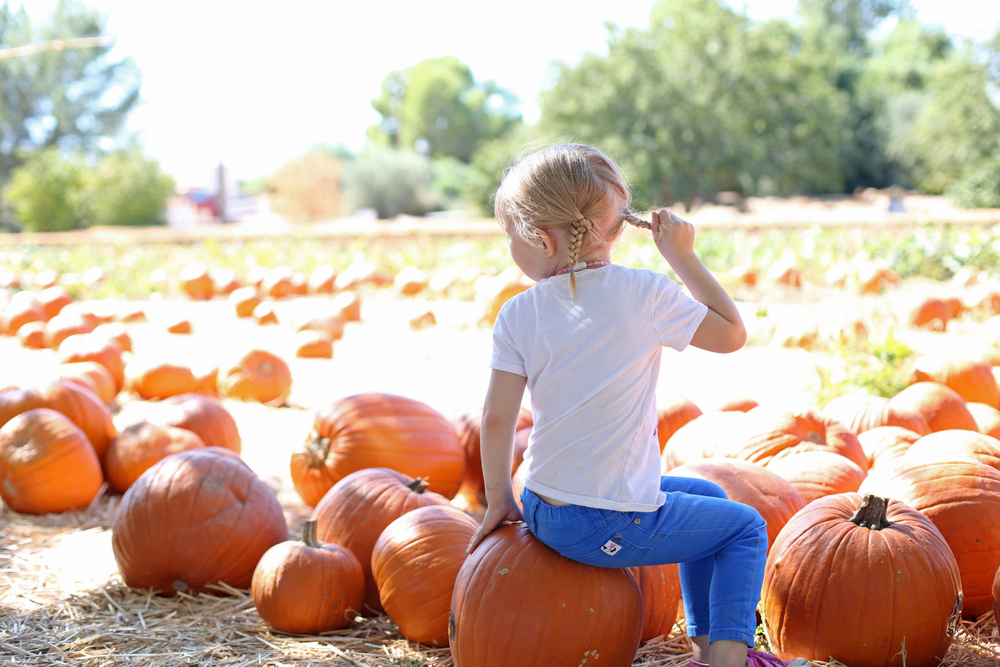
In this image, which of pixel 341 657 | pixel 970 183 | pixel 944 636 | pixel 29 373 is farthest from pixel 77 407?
pixel 970 183

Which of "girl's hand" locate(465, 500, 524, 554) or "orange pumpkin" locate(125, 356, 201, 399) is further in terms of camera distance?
"orange pumpkin" locate(125, 356, 201, 399)

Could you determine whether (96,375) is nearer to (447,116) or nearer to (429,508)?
(429,508)

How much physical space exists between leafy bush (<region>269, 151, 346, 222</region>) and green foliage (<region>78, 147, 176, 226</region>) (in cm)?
476

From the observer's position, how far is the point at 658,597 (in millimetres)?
2178

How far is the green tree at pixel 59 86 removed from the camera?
4134 centimetres

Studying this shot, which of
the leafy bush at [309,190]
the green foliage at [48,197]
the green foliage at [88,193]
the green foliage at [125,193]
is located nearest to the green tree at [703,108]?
the leafy bush at [309,190]

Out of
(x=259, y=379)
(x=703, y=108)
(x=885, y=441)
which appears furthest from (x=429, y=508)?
(x=703, y=108)

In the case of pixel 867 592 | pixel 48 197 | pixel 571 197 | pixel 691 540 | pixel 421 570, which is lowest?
pixel 421 570

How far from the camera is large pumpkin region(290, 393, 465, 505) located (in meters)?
3.24

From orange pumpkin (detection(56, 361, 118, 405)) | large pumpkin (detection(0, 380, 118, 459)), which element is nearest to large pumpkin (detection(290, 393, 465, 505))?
large pumpkin (detection(0, 380, 118, 459))

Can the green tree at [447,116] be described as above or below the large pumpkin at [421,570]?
above

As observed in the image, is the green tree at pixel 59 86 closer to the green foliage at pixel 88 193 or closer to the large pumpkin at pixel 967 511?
the green foliage at pixel 88 193

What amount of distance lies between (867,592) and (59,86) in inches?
1974

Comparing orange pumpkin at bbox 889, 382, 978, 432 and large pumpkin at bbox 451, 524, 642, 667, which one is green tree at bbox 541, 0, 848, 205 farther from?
large pumpkin at bbox 451, 524, 642, 667
